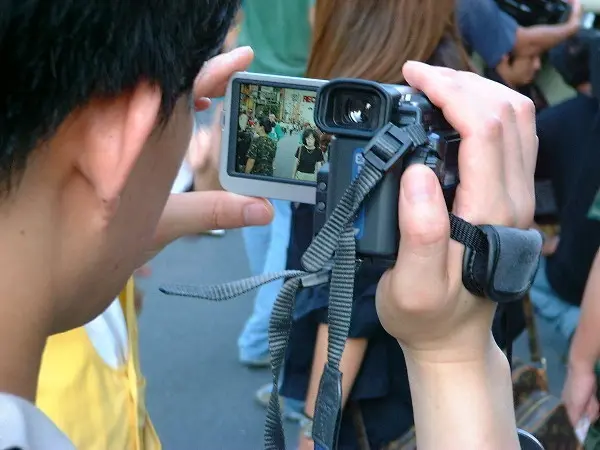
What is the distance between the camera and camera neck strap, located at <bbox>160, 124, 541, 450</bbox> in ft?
2.33

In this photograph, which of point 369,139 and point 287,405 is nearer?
point 369,139

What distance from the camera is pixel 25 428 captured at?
1.66 ft

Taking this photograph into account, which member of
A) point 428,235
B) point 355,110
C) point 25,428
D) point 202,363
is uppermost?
point 355,110

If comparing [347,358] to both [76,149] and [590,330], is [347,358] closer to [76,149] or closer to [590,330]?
[590,330]

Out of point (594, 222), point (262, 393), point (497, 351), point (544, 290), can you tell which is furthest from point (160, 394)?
point (497, 351)

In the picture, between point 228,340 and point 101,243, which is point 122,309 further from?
point 228,340

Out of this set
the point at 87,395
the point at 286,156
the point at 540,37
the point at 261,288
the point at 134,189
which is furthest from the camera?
the point at 261,288

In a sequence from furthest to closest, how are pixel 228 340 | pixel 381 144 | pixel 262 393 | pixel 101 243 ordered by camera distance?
pixel 228 340
pixel 262 393
pixel 381 144
pixel 101 243

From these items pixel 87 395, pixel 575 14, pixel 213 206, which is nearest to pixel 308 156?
pixel 213 206

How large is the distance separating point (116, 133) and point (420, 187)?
0.95 ft

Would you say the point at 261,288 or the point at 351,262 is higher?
the point at 351,262

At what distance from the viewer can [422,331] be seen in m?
0.75

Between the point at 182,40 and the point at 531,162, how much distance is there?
16.4 inches

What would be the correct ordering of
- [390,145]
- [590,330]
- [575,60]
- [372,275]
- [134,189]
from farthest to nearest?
[575,60], [590,330], [372,275], [390,145], [134,189]
